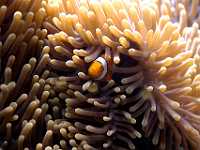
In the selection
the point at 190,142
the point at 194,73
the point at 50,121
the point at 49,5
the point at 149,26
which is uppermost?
the point at 49,5

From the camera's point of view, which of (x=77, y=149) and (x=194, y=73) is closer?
(x=77, y=149)

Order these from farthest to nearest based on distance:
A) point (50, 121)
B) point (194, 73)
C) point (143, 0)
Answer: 1. point (143, 0)
2. point (194, 73)
3. point (50, 121)

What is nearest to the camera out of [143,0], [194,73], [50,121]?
[50,121]

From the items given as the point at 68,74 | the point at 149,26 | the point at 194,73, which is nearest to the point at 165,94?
the point at 194,73

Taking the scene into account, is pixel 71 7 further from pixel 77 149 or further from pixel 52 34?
pixel 77 149

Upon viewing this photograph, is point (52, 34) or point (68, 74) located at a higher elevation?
point (52, 34)
